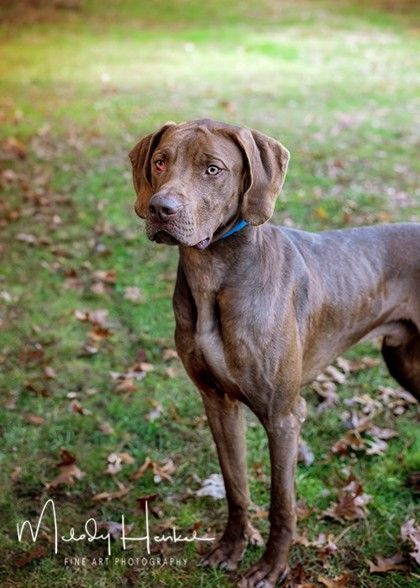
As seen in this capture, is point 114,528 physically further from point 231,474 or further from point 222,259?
point 222,259

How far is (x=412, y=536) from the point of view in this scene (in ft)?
12.5

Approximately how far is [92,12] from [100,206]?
1642cm

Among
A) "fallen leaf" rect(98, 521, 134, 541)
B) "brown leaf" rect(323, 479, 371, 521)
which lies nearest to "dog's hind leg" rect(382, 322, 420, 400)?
"brown leaf" rect(323, 479, 371, 521)

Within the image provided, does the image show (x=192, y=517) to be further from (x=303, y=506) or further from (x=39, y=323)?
(x=39, y=323)

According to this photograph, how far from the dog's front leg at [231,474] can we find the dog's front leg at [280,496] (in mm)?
188

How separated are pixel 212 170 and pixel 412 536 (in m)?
2.19

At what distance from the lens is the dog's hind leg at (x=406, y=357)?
4.01 metres

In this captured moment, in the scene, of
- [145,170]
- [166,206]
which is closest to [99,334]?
[145,170]

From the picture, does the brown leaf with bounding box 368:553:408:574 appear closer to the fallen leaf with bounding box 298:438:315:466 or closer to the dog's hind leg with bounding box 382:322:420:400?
the fallen leaf with bounding box 298:438:315:466

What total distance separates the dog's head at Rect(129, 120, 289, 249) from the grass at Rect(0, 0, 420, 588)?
1.87 m

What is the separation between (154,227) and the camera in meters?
2.94

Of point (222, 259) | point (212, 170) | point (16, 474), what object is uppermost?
A: point (212, 170)

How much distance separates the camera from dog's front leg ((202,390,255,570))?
3658 mm

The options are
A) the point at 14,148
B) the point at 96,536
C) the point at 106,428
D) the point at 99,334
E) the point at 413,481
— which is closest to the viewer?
the point at 96,536
